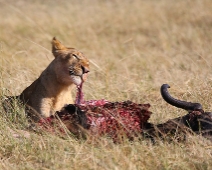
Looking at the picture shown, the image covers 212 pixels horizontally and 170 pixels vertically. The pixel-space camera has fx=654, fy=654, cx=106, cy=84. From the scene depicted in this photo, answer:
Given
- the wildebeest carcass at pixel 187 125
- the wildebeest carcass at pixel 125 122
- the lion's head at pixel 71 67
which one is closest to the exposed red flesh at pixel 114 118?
the wildebeest carcass at pixel 125 122

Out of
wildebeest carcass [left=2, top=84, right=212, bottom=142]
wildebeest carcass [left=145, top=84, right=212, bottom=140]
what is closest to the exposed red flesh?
wildebeest carcass [left=2, top=84, right=212, bottom=142]

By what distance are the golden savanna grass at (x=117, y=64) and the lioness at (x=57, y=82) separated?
0.79ft

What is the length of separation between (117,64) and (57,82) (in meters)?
2.83

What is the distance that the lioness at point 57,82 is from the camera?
482 cm

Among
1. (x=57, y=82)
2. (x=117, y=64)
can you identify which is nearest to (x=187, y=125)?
(x=57, y=82)

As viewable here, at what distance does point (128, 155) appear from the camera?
4215mm

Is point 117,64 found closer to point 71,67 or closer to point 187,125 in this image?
point 71,67

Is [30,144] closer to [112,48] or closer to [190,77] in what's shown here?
[190,77]

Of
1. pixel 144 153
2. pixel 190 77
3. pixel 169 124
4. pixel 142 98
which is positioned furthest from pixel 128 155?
pixel 190 77

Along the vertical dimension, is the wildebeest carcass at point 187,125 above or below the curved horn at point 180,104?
below

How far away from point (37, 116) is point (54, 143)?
66cm

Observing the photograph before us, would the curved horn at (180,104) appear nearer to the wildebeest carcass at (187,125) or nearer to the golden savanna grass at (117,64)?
the wildebeest carcass at (187,125)

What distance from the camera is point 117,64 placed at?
308 inches

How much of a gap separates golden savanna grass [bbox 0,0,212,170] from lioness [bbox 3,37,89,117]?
0.24 meters
